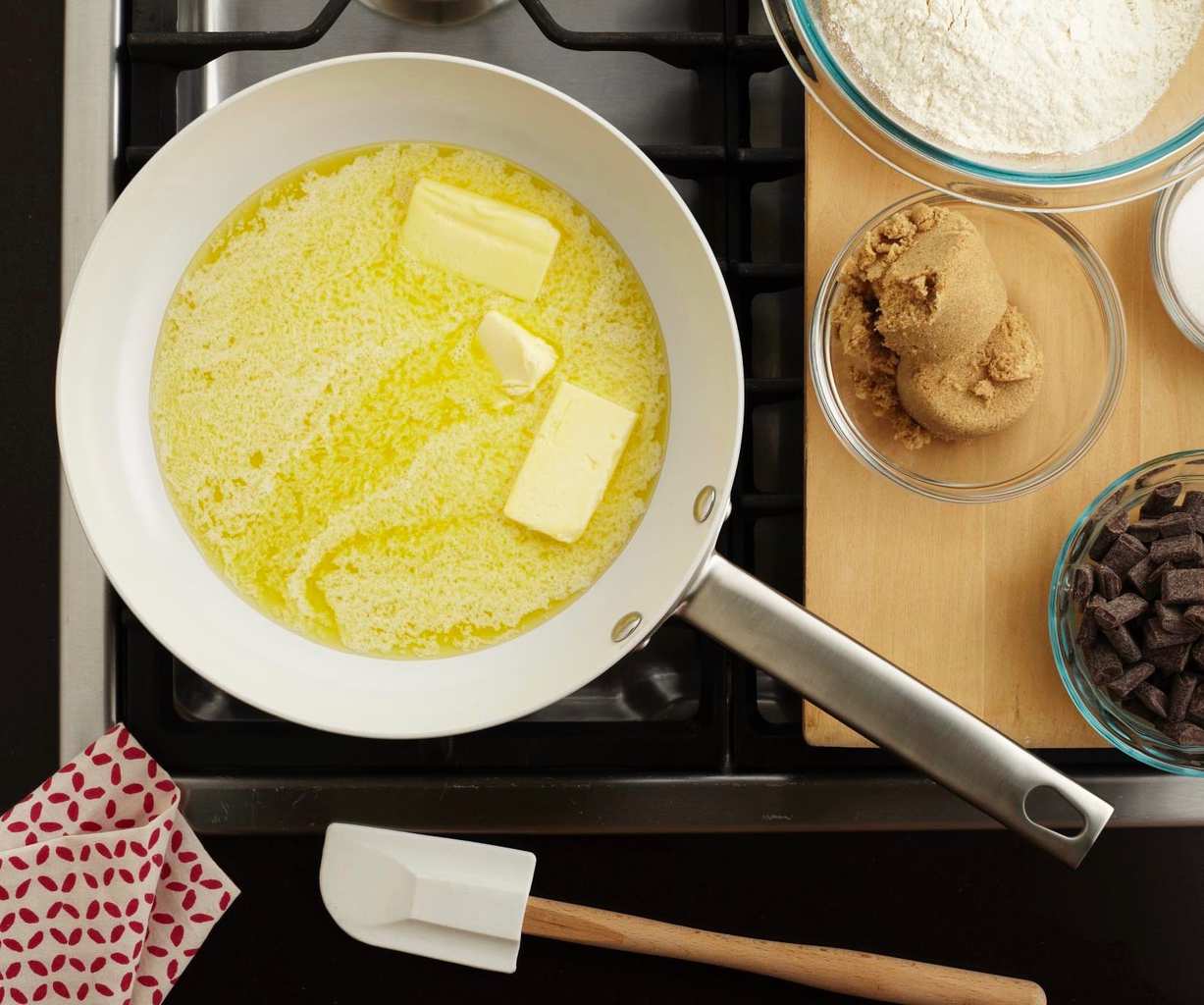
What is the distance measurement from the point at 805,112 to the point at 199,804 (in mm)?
712

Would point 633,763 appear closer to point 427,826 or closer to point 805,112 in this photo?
point 427,826

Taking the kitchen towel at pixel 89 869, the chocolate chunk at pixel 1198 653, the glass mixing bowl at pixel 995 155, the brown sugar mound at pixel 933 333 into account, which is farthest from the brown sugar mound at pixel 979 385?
the kitchen towel at pixel 89 869

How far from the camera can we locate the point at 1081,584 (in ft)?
2.37

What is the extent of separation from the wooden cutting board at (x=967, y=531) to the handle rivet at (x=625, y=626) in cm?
13

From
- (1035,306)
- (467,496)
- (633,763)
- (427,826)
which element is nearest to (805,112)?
(1035,306)

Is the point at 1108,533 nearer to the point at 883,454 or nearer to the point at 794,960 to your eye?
the point at 883,454

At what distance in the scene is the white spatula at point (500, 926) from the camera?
0.81 m

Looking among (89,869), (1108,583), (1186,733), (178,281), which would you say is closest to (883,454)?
(1108,583)

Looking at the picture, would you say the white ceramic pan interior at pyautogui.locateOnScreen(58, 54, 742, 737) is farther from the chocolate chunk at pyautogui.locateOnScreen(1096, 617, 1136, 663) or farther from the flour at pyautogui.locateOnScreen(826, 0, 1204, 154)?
the chocolate chunk at pyautogui.locateOnScreen(1096, 617, 1136, 663)

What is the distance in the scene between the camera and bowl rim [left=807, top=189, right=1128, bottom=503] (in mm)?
737

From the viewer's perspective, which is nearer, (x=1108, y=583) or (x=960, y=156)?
(x=960, y=156)

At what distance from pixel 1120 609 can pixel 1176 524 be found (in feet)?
0.25

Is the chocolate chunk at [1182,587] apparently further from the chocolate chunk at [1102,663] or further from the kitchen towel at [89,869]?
the kitchen towel at [89,869]

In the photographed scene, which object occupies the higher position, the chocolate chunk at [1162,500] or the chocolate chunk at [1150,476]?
the chocolate chunk at [1150,476]
